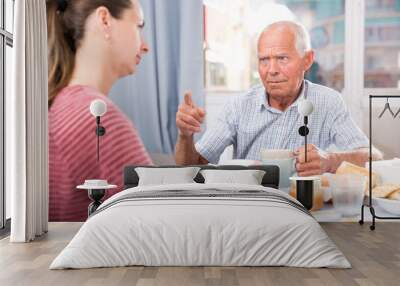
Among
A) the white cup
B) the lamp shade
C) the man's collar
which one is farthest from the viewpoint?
the man's collar

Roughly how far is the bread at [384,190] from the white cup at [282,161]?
0.89 metres

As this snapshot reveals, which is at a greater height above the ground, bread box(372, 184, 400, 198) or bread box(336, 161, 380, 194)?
bread box(336, 161, 380, 194)


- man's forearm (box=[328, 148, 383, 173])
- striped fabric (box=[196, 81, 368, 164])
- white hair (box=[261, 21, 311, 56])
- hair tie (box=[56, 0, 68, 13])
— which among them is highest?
hair tie (box=[56, 0, 68, 13])

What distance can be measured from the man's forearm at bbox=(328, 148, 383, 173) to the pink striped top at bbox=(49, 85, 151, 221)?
209cm

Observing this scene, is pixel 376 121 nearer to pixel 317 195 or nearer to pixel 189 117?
pixel 317 195

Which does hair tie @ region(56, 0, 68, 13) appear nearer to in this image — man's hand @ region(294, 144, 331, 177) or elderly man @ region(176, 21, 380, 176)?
elderly man @ region(176, 21, 380, 176)

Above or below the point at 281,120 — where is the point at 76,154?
below

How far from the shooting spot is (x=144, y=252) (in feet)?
14.3

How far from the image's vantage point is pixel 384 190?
677 cm

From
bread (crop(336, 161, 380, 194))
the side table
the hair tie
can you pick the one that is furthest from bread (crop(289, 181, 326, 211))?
the hair tie

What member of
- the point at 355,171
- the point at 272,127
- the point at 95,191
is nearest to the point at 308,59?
the point at 272,127

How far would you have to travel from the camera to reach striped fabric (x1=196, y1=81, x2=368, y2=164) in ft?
22.4

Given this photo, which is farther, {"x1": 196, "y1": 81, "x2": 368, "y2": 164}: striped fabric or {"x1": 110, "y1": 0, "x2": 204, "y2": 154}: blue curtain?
{"x1": 110, "y1": 0, "x2": 204, "y2": 154}: blue curtain

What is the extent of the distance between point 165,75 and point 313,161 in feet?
6.06
